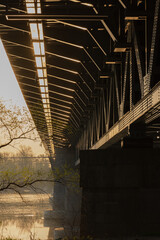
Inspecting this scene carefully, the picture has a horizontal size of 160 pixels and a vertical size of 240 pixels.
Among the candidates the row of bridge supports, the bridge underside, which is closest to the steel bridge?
the bridge underside

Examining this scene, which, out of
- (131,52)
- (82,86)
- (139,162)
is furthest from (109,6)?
(82,86)

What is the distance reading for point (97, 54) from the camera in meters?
19.9

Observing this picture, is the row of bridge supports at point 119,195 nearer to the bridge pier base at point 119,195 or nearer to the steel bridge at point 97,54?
the bridge pier base at point 119,195

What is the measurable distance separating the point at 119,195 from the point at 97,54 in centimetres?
622

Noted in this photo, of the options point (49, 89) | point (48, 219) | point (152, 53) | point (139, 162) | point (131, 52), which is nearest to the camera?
point (152, 53)

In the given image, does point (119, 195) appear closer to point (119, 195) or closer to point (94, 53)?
point (119, 195)

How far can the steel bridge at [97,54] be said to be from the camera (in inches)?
467

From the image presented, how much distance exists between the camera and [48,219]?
258 feet

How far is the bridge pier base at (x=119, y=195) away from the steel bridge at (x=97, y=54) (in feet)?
3.97

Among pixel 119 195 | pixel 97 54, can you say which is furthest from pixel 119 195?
pixel 97 54

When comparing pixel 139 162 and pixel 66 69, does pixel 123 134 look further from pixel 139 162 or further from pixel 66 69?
pixel 66 69

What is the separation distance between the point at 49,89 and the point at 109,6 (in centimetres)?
1744

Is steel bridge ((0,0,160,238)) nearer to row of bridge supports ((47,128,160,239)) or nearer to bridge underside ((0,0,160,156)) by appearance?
bridge underside ((0,0,160,156))

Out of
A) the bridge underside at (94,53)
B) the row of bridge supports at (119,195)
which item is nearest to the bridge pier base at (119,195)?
the row of bridge supports at (119,195)
